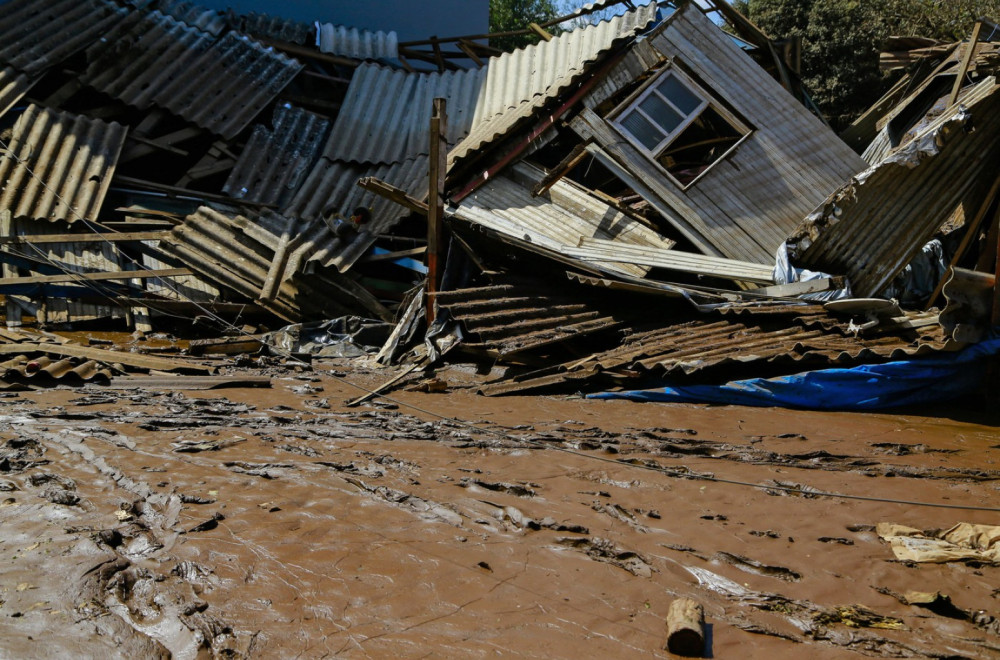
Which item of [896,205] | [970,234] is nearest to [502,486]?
[896,205]

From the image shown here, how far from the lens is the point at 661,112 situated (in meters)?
11.3

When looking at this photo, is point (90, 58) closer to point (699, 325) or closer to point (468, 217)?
point (468, 217)

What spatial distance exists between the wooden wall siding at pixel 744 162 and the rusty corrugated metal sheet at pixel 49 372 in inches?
258

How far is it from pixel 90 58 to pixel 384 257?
6060 mm

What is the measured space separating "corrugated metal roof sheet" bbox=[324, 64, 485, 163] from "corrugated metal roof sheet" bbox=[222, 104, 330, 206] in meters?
0.41

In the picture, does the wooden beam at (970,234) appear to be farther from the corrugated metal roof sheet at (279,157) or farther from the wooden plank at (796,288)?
the corrugated metal roof sheet at (279,157)

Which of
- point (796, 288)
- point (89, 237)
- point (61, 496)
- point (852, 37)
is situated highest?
point (852, 37)

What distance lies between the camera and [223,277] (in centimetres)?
1197

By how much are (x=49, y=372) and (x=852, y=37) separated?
1601cm

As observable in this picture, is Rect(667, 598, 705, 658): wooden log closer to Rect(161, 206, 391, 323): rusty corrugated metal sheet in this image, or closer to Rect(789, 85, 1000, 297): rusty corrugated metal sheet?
Rect(789, 85, 1000, 297): rusty corrugated metal sheet

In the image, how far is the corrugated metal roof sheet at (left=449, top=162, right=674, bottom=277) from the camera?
35.1ft

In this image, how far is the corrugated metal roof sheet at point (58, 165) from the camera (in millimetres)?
11938

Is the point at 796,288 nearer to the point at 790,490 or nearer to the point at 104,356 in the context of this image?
the point at 790,490

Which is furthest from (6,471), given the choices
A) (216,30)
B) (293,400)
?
(216,30)
